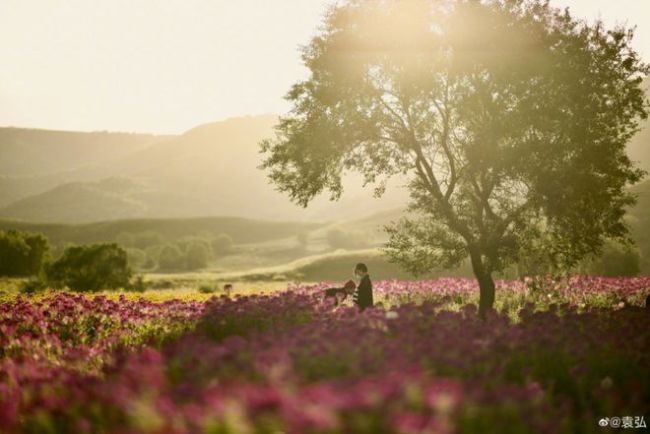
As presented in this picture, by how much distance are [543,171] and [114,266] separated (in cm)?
2680

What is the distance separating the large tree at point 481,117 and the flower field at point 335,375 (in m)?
7.34

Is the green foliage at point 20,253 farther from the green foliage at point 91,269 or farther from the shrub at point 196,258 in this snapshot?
the shrub at point 196,258

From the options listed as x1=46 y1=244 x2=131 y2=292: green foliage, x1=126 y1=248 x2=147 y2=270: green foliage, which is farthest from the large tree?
x1=126 y1=248 x2=147 y2=270: green foliage

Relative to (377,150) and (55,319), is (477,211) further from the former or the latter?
(55,319)

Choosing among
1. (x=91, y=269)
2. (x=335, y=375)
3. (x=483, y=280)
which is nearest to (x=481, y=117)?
(x=483, y=280)

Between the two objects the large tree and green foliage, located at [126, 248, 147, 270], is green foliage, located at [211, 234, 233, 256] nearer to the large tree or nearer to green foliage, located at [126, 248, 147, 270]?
green foliage, located at [126, 248, 147, 270]

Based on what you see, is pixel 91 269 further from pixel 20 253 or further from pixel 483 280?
pixel 483 280

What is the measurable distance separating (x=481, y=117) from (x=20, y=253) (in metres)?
46.0

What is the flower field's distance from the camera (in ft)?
10.3

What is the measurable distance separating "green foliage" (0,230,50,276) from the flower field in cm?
4273

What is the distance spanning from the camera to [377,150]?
19.1 m

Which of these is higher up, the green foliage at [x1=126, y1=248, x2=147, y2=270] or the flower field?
the flower field

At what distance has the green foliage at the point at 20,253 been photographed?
4841 cm

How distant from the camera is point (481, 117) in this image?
Answer: 58.3 feet
